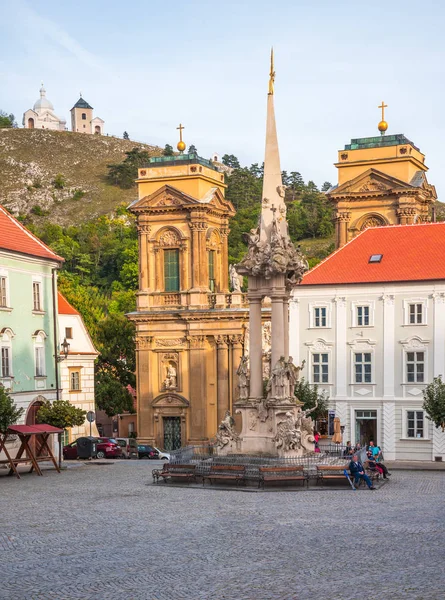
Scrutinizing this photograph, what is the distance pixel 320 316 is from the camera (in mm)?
51094

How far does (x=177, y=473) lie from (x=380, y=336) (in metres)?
19.0

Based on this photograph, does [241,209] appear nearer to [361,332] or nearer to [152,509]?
[361,332]

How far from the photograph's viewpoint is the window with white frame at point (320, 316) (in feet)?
167

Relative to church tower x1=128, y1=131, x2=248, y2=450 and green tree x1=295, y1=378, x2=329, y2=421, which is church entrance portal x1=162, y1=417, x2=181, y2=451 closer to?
church tower x1=128, y1=131, x2=248, y2=450

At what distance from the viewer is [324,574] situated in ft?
60.0

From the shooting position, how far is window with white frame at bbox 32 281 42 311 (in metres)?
46.4

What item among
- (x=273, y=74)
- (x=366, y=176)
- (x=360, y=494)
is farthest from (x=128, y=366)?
(x=360, y=494)

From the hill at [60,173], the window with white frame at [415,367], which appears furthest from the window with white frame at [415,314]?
the hill at [60,173]

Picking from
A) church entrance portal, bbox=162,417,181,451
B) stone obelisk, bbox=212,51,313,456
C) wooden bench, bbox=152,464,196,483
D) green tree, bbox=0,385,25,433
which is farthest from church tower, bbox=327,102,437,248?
wooden bench, bbox=152,464,196,483

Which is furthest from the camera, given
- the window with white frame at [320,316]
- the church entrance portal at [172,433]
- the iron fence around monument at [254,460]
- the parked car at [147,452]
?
the church entrance portal at [172,433]

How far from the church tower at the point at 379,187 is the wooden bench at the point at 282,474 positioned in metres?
29.2

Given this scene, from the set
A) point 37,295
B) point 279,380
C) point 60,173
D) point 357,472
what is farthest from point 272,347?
point 60,173

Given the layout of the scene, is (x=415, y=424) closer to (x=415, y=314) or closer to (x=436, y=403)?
(x=436, y=403)

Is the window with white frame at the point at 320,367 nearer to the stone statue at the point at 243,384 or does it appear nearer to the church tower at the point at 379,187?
the church tower at the point at 379,187
